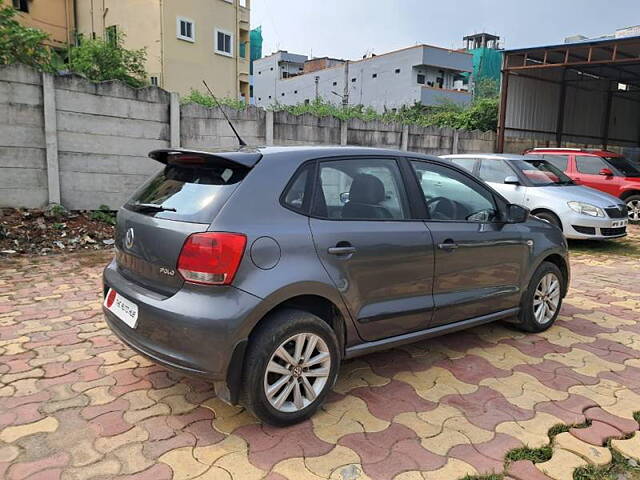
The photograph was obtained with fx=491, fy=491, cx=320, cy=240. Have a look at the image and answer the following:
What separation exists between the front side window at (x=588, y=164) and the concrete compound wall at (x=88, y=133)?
6.55 m

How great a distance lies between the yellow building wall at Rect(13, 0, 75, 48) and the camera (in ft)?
72.5

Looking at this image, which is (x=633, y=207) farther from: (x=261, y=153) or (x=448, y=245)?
(x=261, y=153)

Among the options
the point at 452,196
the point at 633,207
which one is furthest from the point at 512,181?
the point at 452,196

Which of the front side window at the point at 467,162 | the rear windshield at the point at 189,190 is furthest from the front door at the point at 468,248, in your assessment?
the front side window at the point at 467,162

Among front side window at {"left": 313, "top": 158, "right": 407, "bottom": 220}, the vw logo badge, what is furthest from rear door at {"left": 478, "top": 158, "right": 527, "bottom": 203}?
the vw logo badge

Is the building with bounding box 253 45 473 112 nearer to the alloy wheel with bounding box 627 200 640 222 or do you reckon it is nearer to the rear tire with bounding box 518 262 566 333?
the alloy wheel with bounding box 627 200 640 222

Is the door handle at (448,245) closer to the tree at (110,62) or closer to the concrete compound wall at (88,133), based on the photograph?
the concrete compound wall at (88,133)

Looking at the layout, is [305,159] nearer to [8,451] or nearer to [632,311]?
[8,451]

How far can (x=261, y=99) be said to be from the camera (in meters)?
61.2

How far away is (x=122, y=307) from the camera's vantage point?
2865 mm

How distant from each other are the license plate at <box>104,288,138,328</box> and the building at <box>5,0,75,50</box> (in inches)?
909

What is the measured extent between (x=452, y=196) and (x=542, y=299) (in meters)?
1.37

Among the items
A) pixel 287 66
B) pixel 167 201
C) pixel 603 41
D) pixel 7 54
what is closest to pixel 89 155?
pixel 7 54

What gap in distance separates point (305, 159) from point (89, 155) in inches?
227
